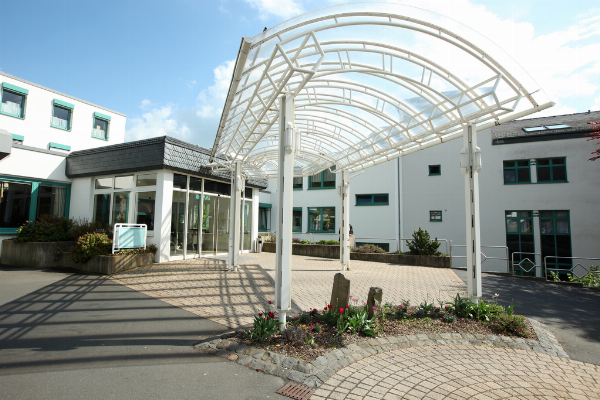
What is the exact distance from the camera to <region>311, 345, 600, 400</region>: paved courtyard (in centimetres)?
326

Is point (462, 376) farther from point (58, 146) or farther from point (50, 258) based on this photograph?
point (58, 146)

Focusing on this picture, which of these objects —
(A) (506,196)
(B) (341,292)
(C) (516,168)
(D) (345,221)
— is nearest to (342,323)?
(B) (341,292)

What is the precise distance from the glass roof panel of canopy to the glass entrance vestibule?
5308mm

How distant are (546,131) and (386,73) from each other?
16956mm

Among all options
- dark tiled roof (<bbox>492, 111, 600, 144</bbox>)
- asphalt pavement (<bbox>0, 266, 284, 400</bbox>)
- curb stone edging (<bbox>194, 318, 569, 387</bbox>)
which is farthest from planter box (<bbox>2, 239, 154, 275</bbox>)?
dark tiled roof (<bbox>492, 111, 600, 144</bbox>)

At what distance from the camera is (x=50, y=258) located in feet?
37.7

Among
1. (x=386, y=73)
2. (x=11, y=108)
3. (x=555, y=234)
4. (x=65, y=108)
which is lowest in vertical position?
(x=555, y=234)

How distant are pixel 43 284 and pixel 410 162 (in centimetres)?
1838

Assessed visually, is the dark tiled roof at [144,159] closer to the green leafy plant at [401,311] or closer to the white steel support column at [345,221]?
the white steel support column at [345,221]

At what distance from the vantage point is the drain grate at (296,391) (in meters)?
3.21

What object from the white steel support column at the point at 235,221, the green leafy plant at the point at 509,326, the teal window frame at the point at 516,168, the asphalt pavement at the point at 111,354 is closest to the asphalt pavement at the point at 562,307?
the green leafy plant at the point at 509,326

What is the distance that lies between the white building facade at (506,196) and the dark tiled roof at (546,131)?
0.04 meters

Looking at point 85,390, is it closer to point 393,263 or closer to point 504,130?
point 393,263

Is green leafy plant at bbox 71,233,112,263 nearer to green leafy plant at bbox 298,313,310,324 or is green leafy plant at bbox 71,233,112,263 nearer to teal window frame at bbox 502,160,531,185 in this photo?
green leafy plant at bbox 298,313,310,324
